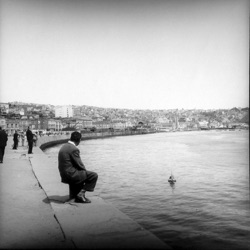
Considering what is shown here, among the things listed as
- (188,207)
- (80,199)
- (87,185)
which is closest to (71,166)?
(87,185)

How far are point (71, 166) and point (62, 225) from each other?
1213mm

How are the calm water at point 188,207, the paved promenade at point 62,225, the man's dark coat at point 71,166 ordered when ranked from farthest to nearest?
the calm water at point 188,207
the man's dark coat at point 71,166
the paved promenade at point 62,225

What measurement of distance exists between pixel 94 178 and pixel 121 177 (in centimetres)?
822

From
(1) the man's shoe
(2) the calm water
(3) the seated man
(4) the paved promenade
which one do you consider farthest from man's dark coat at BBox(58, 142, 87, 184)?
(2) the calm water

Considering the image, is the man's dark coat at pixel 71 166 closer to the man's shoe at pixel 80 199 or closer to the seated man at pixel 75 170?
the seated man at pixel 75 170

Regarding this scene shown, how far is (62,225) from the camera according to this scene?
13.3 feet

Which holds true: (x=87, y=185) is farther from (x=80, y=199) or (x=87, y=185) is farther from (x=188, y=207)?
(x=188, y=207)

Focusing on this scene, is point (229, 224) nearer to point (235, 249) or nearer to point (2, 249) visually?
point (235, 249)

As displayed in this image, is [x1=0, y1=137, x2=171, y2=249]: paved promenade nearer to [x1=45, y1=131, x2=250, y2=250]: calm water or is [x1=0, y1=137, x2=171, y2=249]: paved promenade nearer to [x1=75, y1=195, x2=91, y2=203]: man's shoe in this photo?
[x1=75, y1=195, x2=91, y2=203]: man's shoe

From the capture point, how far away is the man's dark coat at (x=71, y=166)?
5.08 metres

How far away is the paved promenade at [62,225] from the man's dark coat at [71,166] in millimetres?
391

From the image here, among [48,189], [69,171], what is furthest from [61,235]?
[48,189]

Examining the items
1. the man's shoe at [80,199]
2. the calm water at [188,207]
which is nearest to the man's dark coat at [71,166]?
the man's shoe at [80,199]

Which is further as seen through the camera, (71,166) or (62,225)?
(71,166)
